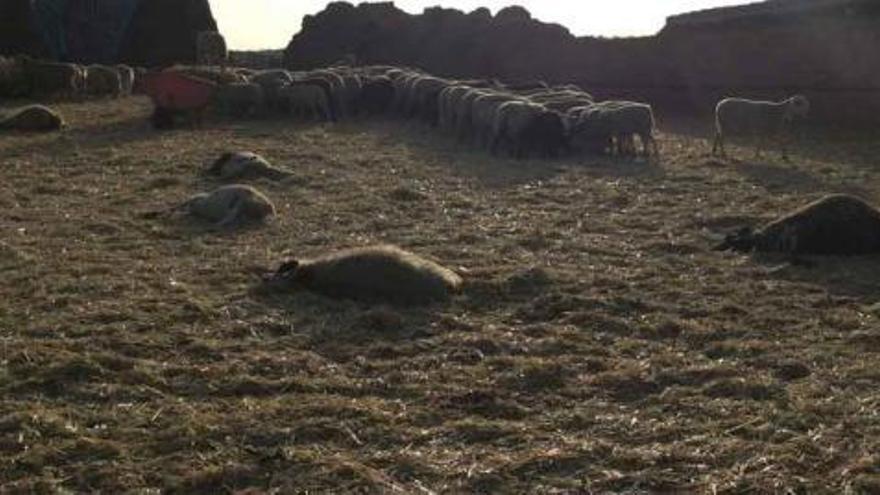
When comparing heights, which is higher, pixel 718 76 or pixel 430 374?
pixel 718 76

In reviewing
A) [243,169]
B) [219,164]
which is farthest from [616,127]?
[219,164]

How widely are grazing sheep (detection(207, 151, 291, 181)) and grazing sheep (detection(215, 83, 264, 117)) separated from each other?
379 inches

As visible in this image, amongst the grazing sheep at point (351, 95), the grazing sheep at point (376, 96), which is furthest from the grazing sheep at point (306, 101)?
the grazing sheep at point (376, 96)

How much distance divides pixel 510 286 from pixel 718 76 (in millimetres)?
19584

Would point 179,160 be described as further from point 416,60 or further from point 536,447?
point 416,60

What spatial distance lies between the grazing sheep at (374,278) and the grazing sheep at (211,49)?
110 feet

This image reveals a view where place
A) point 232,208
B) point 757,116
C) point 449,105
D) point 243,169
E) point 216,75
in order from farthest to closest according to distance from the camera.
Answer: point 216,75 → point 449,105 → point 757,116 → point 243,169 → point 232,208

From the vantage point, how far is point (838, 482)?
17.5 feet

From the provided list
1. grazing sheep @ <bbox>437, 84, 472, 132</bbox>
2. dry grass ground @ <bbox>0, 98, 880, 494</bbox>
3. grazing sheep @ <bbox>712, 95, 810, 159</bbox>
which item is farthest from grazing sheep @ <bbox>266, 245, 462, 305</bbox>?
grazing sheep @ <bbox>437, 84, 472, 132</bbox>

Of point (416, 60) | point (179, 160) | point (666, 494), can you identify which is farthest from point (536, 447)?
point (416, 60)

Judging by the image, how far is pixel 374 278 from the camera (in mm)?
8742

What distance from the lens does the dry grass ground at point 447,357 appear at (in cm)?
558

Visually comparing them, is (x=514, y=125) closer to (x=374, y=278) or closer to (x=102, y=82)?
(x=374, y=278)

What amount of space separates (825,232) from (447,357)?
459 centimetres
